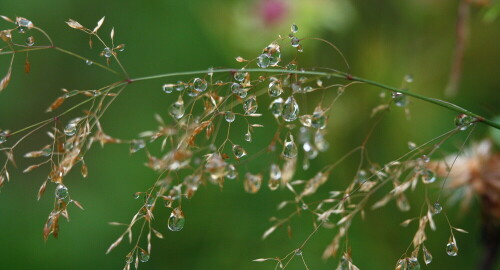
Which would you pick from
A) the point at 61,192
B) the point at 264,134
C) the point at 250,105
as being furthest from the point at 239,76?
the point at 264,134

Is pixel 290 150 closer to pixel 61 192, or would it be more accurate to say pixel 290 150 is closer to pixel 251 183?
pixel 251 183

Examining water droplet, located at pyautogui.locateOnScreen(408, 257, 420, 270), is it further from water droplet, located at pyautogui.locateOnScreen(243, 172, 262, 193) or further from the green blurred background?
the green blurred background

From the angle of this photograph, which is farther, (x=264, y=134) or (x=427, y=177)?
(x=264, y=134)

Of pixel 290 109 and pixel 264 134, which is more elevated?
pixel 290 109

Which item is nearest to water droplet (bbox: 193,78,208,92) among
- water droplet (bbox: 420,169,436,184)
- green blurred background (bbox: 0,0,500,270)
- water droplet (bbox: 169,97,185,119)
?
water droplet (bbox: 169,97,185,119)

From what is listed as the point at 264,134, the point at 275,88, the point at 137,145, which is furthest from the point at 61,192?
the point at 264,134

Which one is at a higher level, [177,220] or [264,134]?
[177,220]

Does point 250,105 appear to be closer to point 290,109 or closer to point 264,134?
point 290,109

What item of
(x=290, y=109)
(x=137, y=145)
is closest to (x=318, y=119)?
(x=290, y=109)

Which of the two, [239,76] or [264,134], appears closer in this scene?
[239,76]
